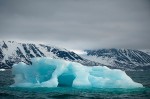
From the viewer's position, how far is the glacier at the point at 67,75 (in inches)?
1645

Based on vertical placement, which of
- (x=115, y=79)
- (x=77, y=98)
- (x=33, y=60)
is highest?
(x=33, y=60)

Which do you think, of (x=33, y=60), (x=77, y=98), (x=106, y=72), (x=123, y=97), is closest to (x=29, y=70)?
(x=33, y=60)

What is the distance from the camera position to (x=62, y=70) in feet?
139

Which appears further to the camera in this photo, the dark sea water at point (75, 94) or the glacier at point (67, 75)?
the glacier at point (67, 75)

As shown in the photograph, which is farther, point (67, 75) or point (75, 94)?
point (67, 75)

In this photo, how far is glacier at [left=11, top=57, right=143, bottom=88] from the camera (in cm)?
4178

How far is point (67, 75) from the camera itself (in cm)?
4525

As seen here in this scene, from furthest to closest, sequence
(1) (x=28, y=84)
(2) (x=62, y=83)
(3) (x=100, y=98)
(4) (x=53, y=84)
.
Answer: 1. (2) (x=62, y=83)
2. (1) (x=28, y=84)
3. (4) (x=53, y=84)
4. (3) (x=100, y=98)

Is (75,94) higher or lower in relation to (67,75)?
lower

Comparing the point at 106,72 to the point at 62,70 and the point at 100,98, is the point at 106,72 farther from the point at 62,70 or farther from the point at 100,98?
the point at 100,98

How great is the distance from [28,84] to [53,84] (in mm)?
4881

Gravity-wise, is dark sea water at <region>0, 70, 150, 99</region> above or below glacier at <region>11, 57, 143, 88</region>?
below

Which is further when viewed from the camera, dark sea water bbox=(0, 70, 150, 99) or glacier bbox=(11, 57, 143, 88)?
glacier bbox=(11, 57, 143, 88)

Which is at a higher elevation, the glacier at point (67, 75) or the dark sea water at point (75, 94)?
the glacier at point (67, 75)
